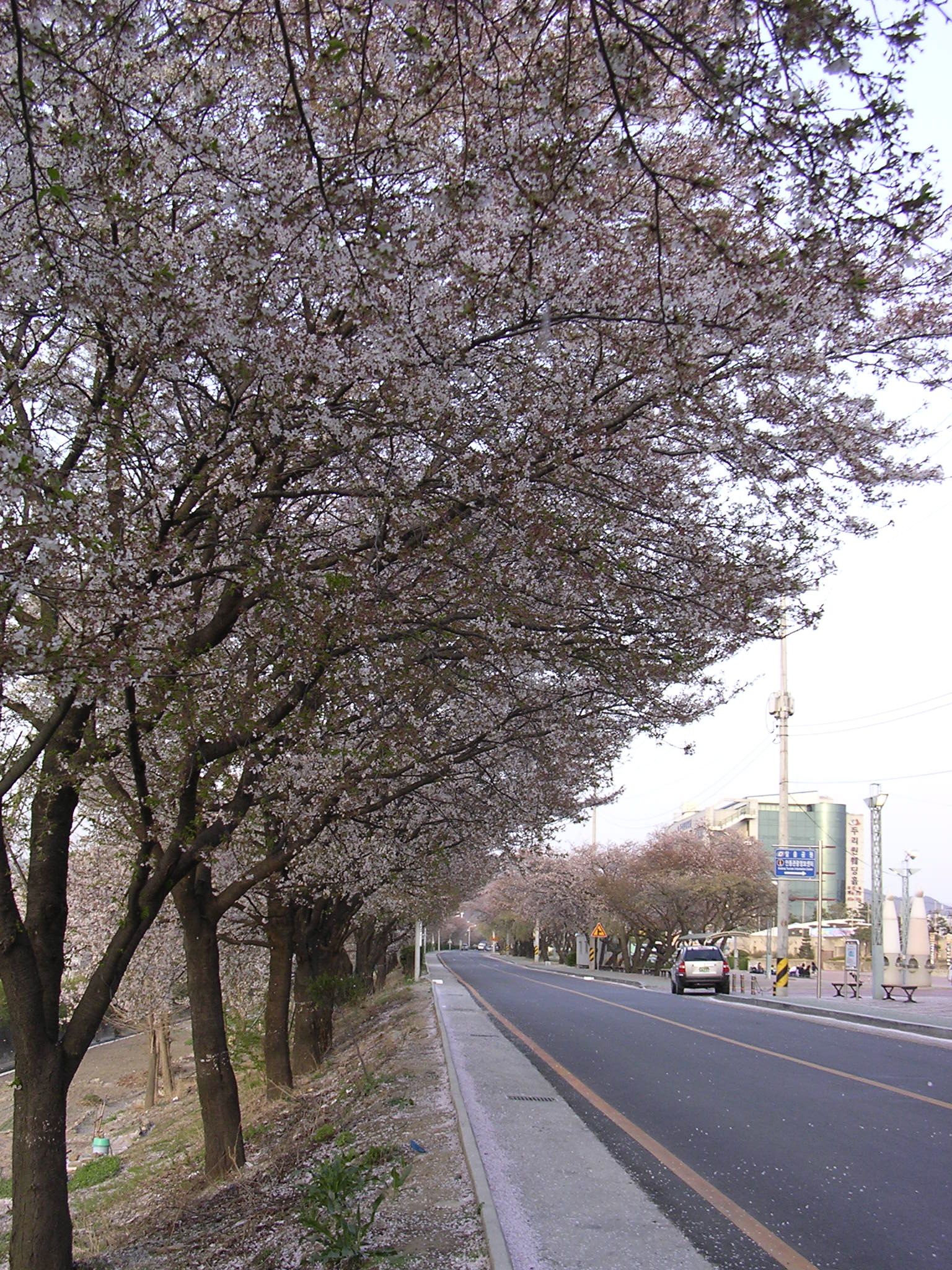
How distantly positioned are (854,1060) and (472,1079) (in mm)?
5396

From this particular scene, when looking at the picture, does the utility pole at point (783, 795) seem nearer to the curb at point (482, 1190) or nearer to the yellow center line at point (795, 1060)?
the yellow center line at point (795, 1060)

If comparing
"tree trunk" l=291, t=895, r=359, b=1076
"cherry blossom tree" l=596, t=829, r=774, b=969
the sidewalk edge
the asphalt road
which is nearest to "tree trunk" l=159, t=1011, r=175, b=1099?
"tree trunk" l=291, t=895, r=359, b=1076

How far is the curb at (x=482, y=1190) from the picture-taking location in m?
4.90

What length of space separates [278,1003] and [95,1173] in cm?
586

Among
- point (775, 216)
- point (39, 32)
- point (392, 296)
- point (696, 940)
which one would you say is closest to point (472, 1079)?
point (392, 296)

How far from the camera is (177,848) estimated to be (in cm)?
815

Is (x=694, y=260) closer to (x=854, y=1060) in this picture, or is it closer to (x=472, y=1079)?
(x=472, y=1079)

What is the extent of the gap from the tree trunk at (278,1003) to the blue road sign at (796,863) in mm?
19324

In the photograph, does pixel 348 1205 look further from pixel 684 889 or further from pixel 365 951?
pixel 684 889

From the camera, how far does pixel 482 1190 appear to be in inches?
241

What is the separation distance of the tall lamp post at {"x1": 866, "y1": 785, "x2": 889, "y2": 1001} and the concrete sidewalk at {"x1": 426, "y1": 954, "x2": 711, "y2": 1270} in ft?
63.8

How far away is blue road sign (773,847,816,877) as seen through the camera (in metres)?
31.9

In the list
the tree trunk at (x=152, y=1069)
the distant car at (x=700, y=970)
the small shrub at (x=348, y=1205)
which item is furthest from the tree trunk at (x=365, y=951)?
the small shrub at (x=348, y=1205)

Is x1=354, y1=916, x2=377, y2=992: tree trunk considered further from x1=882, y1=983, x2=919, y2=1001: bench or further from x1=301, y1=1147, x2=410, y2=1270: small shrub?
x1=301, y1=1147, x2=410, y2=1270: small shrub
